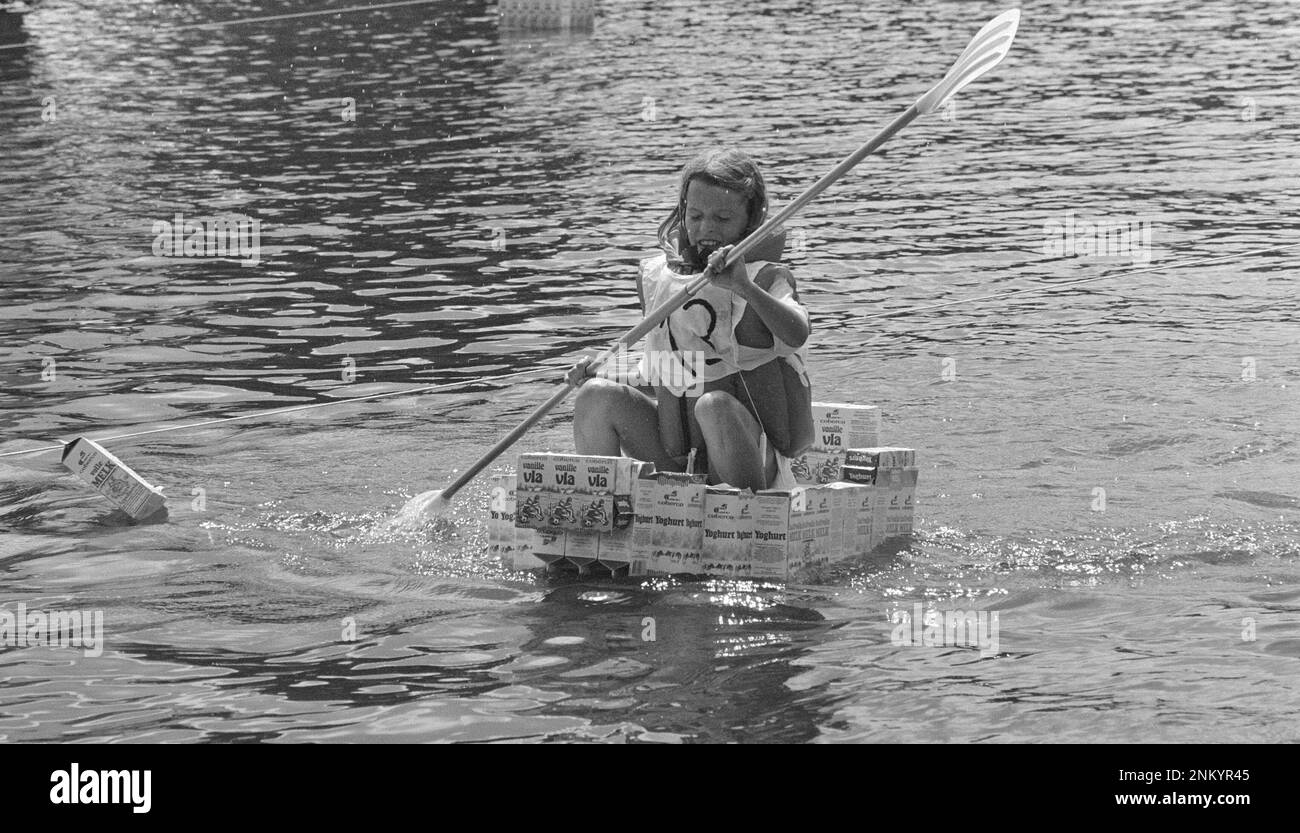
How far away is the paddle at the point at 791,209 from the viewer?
5.82 metres

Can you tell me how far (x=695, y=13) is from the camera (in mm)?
27422

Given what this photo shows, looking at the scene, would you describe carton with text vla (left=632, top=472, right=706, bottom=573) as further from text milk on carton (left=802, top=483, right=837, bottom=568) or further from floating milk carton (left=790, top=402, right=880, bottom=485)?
floating milk carton (left=790, top=402, right=880, bottom=485)

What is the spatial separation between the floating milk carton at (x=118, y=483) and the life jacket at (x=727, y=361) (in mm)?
1959

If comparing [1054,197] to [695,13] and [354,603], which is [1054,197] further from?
[695,13]

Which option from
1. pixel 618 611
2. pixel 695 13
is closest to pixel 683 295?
pixel 618 611

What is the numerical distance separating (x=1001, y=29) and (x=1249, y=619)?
233 centimetres

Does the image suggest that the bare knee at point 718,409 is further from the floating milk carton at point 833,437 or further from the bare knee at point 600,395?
the floating milk carton at point 833,437

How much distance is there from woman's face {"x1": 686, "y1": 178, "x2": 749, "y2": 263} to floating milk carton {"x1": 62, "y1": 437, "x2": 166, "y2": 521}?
2.30 metres

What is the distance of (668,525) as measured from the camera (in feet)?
19.6

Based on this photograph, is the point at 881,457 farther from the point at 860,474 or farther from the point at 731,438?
the point at 731,438

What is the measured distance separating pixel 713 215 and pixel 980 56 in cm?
122

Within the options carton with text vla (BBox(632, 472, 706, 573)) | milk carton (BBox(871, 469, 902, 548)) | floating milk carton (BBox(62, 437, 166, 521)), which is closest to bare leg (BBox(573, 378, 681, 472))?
carton with text vla (BBox(632, 472, 706, 573))

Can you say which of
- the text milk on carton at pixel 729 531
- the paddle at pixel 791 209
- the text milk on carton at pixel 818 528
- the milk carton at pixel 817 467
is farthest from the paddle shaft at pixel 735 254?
the milk carton at pixel 817 467

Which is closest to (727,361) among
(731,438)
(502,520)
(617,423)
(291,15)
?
(731,438)
